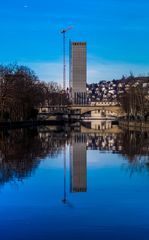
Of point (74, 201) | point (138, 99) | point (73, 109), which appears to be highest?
point (138, 99)

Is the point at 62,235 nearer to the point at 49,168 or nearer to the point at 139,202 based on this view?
the point at 139,202

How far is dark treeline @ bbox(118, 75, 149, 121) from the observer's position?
3511 inches

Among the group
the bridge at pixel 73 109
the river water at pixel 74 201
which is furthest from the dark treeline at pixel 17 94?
the river water at pixel 74 201

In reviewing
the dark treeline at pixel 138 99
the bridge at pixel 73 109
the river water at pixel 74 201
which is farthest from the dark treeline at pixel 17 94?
the river water at pixel 74 201

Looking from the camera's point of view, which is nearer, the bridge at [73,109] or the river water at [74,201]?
the river water at [74,201]

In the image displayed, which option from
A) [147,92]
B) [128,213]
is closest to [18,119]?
[147,92]

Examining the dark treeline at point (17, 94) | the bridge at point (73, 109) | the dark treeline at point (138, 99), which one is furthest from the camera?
the bridge at point (73, 109)

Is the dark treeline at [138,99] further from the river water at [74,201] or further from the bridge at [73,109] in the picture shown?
the river water at [74,201]

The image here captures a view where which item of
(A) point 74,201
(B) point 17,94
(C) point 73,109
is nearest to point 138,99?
(B) point 17,94

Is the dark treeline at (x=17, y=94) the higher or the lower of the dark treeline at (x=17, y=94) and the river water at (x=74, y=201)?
the higher

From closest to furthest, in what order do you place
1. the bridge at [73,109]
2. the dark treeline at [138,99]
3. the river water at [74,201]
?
the river water at [74,201] < the dark treeline at [138,99] < the bridge at [73,109]

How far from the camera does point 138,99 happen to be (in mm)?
92250

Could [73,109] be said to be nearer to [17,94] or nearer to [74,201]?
[17,94]

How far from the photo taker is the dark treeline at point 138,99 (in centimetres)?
8919
